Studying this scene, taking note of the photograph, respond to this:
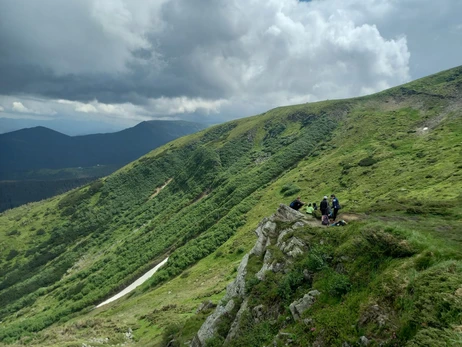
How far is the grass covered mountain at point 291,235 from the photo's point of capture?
11766mm

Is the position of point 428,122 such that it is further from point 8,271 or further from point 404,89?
point 8,271

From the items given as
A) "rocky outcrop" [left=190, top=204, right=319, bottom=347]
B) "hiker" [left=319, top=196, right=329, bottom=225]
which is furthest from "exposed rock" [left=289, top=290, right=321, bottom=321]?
"hiker" [left=319, top=196, right=329, bottom=225]

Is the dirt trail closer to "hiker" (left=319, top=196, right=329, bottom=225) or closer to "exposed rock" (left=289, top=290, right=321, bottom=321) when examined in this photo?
"hiker" (left=319, top=196, right=329, bottom=225)

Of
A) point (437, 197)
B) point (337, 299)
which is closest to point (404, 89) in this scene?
point (437, 197)

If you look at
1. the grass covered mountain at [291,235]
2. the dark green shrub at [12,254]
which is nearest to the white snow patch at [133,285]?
the grass covered mountain at [291,235]

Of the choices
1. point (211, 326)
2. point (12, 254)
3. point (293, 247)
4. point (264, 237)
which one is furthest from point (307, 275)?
point (12, 254)

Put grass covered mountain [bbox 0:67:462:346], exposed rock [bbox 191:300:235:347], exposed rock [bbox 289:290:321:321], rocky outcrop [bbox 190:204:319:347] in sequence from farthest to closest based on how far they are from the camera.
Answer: exposed rock [bbox 191:300:235:347]
rocky outcrop [bbox 190:204:319:347]
exposed rock [bbox 289:290:321:321]
grass covered mountain [bbox 0:67:462:346]

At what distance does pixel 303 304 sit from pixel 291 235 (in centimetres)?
710

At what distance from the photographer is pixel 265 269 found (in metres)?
20.6

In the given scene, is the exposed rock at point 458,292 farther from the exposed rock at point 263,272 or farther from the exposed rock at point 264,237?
the exposed rock at point 264,237

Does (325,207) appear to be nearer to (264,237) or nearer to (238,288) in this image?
(264,237)

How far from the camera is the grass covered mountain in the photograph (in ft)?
38.6

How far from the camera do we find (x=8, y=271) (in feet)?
560

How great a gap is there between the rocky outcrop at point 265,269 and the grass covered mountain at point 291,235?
477 millimetres
